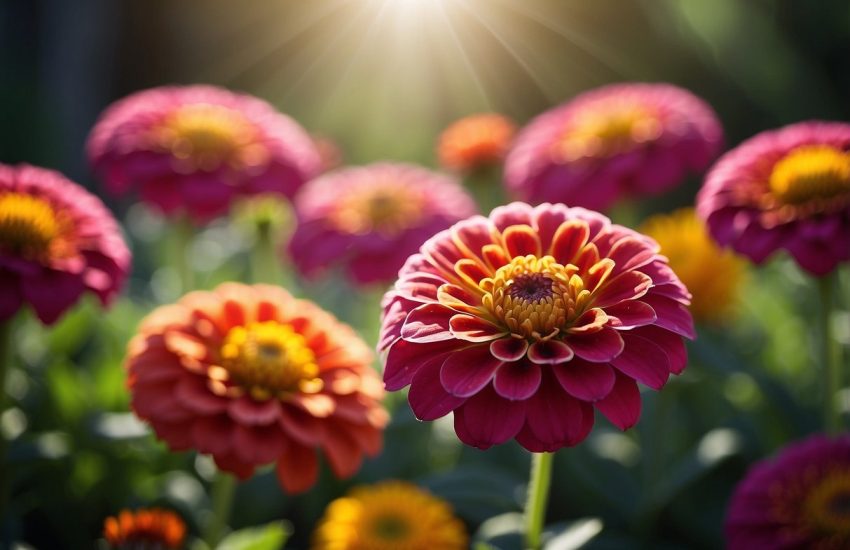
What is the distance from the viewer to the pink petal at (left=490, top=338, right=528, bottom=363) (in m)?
1.10

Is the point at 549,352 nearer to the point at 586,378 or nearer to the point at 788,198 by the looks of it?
the point at 586,378

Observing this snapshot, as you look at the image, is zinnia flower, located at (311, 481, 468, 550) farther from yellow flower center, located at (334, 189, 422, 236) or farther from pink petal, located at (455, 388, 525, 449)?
yellow flower center, located at (334, 189, 422, 236)

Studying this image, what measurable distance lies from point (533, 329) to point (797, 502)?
2.00 ft

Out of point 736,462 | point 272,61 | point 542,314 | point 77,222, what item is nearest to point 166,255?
point 77,222

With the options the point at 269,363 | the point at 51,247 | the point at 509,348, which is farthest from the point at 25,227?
the point at 509,348

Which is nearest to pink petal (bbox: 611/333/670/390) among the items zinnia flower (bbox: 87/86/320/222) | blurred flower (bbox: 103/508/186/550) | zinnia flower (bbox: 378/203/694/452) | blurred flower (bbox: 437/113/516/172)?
zinnia flower (bbox: 378/203/694/452)

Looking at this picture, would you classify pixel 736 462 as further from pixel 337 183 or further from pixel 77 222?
pixel 77 222

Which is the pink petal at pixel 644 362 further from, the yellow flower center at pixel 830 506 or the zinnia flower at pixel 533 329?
the yellow flower center at pixel 830 506

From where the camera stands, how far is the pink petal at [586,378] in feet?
3.49

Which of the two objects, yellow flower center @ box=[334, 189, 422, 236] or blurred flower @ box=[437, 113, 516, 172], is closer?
yellow flower center @ box=[334, 189, 422, 236]

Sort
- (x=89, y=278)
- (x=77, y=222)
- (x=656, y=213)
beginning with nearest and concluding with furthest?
(x=89, y=278) → (x=77, y=222) → (x=656, y=213)

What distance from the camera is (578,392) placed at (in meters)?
1.07

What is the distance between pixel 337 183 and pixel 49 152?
3.54 metres

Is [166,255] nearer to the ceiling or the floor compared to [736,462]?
nearer to the floor
